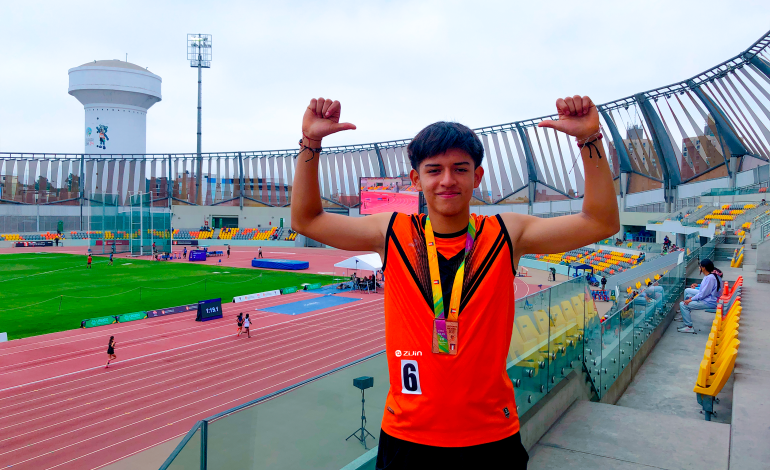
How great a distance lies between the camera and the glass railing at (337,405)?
9.44 ft

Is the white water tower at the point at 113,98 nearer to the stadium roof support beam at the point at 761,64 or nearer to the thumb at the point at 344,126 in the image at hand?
the stadium roof support beam at the point at 761,64

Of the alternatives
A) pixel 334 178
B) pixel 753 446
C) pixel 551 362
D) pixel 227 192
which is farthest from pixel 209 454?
pixel 227 192

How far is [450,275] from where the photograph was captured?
2.06 meters

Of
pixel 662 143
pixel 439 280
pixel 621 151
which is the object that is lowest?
pixel 439 280

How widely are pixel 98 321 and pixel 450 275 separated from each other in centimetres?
2007

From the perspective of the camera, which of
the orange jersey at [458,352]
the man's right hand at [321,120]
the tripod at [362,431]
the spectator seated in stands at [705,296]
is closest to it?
the orange jersey at [458,352]

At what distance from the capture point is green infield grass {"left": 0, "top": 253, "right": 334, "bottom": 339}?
2014 cm

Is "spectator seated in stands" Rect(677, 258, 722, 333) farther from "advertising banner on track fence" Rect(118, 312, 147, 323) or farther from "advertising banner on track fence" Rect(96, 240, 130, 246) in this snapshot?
"advertising banner on track fence" Rect(96, 240, 130, 246)

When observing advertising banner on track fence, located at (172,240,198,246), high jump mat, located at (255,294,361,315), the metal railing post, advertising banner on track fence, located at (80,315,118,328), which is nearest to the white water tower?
advertising banner on track fence, located at (172,240,198,246)

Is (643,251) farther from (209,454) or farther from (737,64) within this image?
(209,454)

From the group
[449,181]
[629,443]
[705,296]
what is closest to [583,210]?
[449,181]

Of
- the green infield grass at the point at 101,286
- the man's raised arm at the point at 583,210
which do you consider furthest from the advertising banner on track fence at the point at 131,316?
the man's raised arm at the point at 583,210

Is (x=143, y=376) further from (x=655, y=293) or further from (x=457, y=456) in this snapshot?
(x=457, y=456)

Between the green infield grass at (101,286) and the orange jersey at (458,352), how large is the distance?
756 inches
